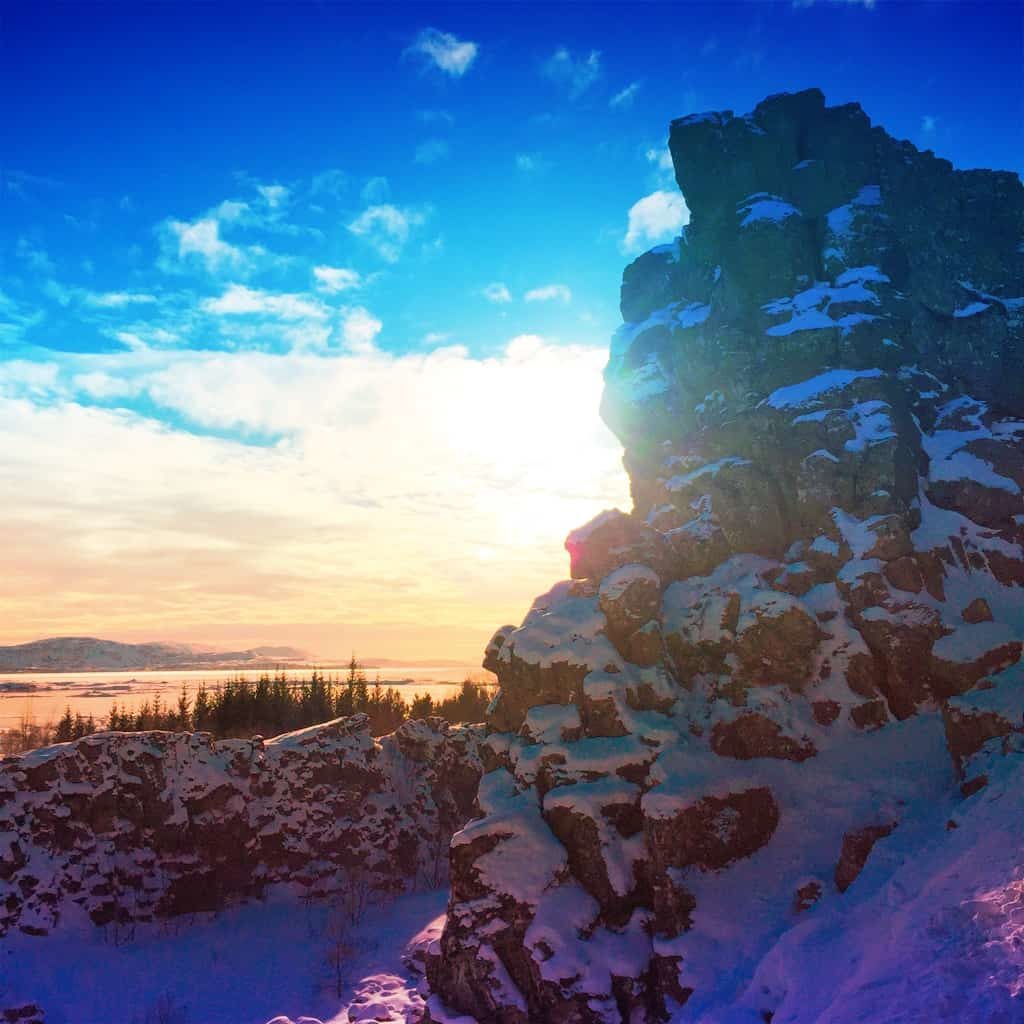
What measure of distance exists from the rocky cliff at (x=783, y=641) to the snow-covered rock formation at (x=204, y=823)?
12924 mm

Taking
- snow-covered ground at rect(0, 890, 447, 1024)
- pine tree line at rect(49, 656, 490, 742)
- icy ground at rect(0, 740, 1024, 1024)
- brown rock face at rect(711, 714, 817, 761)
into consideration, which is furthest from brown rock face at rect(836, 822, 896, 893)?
pine tree line at rect(49, 656, 490, 742)

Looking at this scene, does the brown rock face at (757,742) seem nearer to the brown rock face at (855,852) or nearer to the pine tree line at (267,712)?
the brown rock face at (855,852)

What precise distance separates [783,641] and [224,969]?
2850 cm

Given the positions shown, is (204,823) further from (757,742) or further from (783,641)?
(783,641)

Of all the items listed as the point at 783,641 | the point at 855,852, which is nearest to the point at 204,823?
the point at 783,641

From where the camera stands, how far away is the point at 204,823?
35781mm

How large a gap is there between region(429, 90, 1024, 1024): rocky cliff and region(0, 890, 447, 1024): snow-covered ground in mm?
8227

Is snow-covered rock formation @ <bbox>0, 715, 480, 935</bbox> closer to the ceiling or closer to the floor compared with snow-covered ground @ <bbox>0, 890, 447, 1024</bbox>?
closer to the ceiling

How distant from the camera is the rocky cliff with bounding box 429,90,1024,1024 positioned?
21.9 m

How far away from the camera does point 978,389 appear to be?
40406mm

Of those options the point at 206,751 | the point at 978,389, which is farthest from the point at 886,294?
the point at 206,751

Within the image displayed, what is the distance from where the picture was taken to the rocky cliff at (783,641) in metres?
21.9

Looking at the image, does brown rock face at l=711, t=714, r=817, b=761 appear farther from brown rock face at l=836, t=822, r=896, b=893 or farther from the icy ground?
brown rock face at l=836, t=822, r=896, b=893

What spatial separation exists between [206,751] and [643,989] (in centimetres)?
2617
